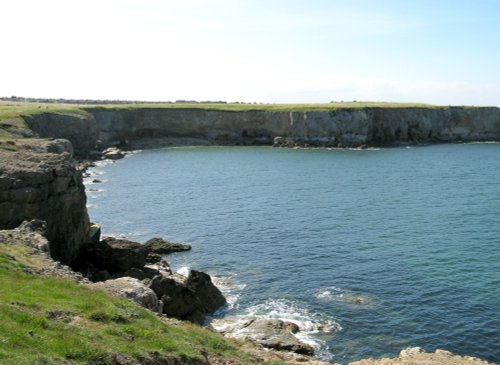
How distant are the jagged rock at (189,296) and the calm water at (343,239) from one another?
5.30ft

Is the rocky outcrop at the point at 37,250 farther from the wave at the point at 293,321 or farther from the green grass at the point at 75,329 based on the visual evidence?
the wave at the point at 293,321

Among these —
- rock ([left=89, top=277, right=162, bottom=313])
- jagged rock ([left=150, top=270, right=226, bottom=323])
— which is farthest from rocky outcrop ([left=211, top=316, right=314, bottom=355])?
rock ([left=89, top=277, right=162, bottom=313])

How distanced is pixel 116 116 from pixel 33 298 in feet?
424

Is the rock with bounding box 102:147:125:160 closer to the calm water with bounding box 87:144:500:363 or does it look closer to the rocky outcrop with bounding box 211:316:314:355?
the calm water with bounding box 87:144:500:363

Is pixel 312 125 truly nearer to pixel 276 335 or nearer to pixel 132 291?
pixel 276 335

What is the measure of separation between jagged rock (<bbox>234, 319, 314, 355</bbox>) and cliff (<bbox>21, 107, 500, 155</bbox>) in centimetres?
10918

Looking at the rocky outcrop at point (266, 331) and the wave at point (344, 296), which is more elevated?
the wave at point (344, 296)

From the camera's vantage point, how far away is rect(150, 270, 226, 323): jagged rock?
3234cm

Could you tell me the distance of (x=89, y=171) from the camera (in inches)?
3880

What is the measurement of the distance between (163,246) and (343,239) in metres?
16.7

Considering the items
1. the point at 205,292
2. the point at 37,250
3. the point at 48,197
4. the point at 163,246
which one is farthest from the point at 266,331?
the point at 163,246

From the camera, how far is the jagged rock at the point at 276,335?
28.3 metres

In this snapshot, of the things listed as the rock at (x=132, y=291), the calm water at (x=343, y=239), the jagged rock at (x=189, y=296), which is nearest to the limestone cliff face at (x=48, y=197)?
the jagged rock at (x=189, y=296)

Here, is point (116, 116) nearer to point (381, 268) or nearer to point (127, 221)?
point (127, 221)
